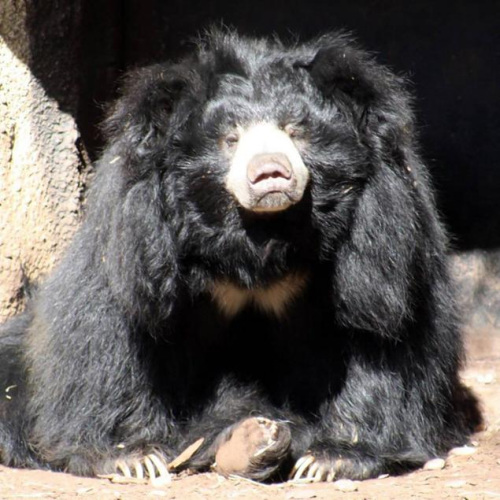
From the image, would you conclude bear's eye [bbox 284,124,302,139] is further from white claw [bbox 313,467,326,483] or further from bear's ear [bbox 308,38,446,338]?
white claw [bbox 313,467,326,483]

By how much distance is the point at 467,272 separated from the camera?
6.51 m

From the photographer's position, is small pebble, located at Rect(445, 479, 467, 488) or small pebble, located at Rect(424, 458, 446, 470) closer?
small pebble, located at Rect(445, 479, 467, 488)

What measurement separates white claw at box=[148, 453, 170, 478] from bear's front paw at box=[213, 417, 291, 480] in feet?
0.90

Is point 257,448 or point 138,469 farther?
point 138,469

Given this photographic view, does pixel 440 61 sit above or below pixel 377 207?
above

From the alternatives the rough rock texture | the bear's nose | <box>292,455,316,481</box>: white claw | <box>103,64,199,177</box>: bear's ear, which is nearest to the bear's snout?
the bear's nose

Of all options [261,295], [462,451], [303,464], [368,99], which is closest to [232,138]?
[368,99]

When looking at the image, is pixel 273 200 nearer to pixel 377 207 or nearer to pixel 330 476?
pixel 377 207

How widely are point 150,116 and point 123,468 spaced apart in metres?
1.49

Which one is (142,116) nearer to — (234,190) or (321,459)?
(234,190)

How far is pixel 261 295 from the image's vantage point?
4.79 m

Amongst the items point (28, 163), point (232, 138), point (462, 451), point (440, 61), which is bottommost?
point (462, 451)

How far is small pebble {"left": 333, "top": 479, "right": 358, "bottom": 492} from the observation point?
14.4ft

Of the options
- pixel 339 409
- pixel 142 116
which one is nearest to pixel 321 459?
pixel 339 409
